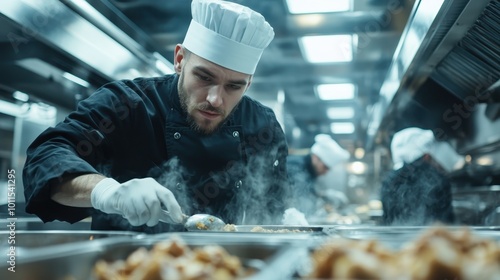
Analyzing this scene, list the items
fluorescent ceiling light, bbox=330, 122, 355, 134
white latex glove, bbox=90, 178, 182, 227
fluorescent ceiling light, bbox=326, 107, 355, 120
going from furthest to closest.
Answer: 1. fluorescent ceiling light, bbox=330, 122, 355, 134
2. fluorescent ceiling light, bbox=326, 107, 355, 120
3. white latex glove, bbox=90, 178, 182, 227

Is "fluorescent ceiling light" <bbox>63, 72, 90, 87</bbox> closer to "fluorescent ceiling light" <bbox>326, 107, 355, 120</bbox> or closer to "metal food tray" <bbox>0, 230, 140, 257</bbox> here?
"metal food tray" <bbox>0, 230, 140, 257</bbox>

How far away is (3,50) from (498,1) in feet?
7.90

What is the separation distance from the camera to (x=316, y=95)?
6.77 metres

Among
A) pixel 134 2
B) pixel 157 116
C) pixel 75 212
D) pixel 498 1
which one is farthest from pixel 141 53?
pixel 498 1

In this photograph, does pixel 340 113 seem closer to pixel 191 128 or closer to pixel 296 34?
pixel 296 34

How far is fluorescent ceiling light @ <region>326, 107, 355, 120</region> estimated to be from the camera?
26.2ft

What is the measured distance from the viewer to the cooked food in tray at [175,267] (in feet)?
2.40

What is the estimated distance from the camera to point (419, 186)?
386cm

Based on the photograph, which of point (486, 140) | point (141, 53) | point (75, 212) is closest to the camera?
point (75, 212)

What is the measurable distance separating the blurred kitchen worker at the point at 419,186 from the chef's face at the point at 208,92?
6.87 feet

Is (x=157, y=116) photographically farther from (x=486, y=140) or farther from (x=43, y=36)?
(x=486, y=140)

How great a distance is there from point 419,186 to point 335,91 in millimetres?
2798

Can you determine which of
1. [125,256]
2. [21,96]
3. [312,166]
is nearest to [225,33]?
[125,256]

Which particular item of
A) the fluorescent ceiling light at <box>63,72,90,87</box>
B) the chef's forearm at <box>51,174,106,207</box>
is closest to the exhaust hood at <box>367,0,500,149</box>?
the chef's forearm at <box>51,174,106,207</box>
